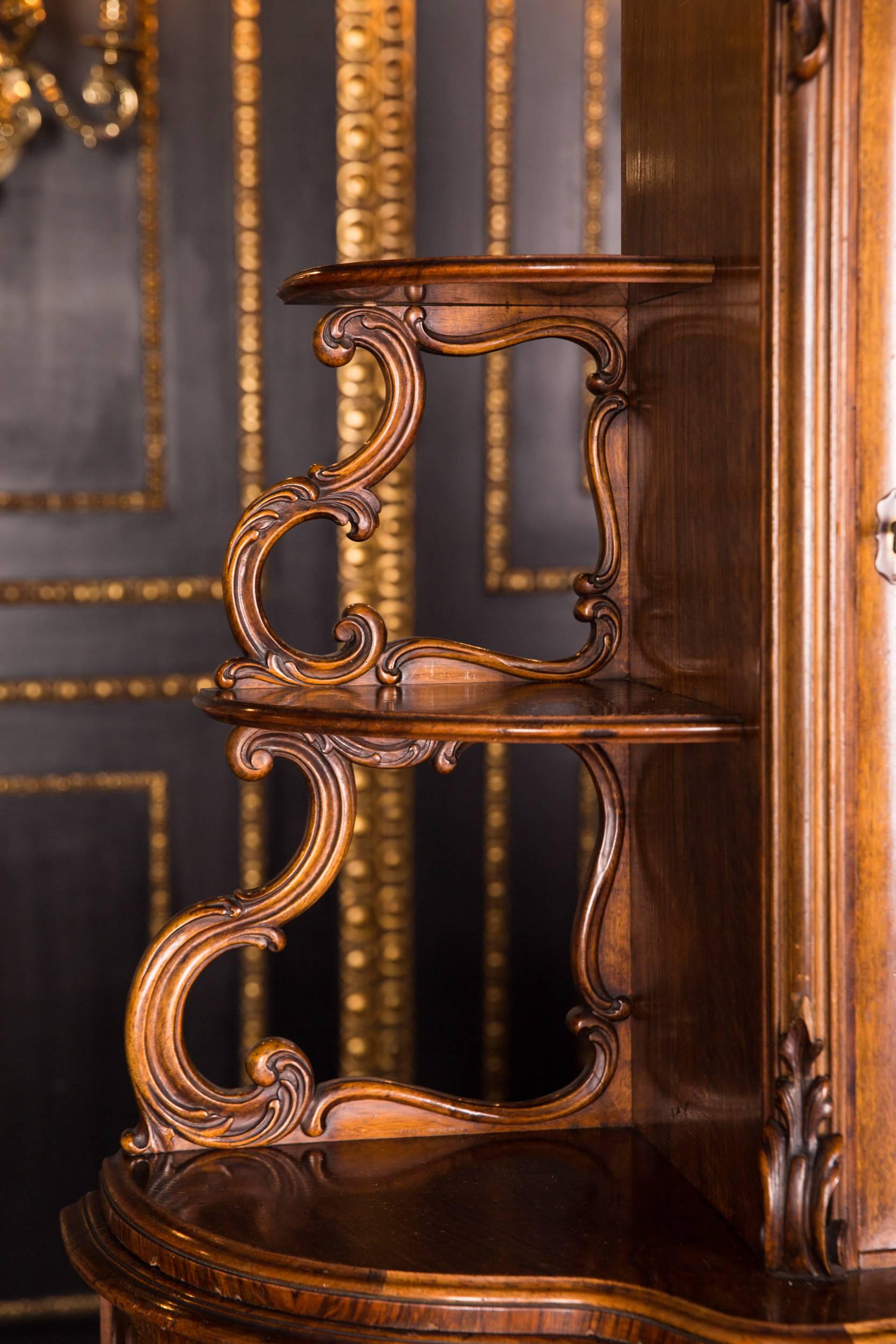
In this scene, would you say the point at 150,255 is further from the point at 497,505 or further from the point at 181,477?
the point at 497,505

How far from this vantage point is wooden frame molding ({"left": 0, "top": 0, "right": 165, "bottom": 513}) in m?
2.50

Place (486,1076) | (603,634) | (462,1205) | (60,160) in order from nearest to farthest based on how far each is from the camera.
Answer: (462,1205), (603,634), (60,160), (486,1076)

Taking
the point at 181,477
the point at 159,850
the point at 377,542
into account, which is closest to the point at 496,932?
the point at 159,850

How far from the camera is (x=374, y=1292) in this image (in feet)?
4.06

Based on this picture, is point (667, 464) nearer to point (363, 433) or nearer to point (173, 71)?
point (363, 433)

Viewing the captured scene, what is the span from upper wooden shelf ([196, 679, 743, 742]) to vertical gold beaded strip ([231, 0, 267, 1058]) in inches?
44.4

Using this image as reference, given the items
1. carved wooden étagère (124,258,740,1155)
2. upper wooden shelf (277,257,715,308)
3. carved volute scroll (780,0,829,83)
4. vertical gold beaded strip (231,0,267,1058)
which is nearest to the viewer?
carved volute scroll (780,0,829,83)

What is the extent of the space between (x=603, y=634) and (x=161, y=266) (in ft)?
4.31

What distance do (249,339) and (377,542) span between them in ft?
1.27

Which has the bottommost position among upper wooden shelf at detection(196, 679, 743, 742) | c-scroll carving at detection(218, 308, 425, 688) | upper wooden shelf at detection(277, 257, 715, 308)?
upper wooden shelf at detection(196, 679, 743, 742)

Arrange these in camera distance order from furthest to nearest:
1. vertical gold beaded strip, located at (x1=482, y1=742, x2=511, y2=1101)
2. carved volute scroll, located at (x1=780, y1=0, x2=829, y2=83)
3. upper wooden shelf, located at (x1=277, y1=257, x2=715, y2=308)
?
vertical gold beaded strip, located at (x1=482, y1=742, x2=511, y2=1101) → upper wooden shelf, located at (x1=277, y1=257, x2=715, y2=308) → carved volute scroll, located at (x1=780, y1=0, x2=829, y2=83)

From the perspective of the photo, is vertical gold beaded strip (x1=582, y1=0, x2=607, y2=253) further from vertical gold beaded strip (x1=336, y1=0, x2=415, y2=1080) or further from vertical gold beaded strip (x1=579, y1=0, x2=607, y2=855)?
vertical gold beaded strip (x1=336, y1=0, x2=415, y2=1080)

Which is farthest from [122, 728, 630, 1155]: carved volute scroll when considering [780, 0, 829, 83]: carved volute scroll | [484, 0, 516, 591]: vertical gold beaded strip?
[484, 0, 516, 591]: vertical gold beaded strip

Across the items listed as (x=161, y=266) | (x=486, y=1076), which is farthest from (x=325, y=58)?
(x=486, y=1076)
